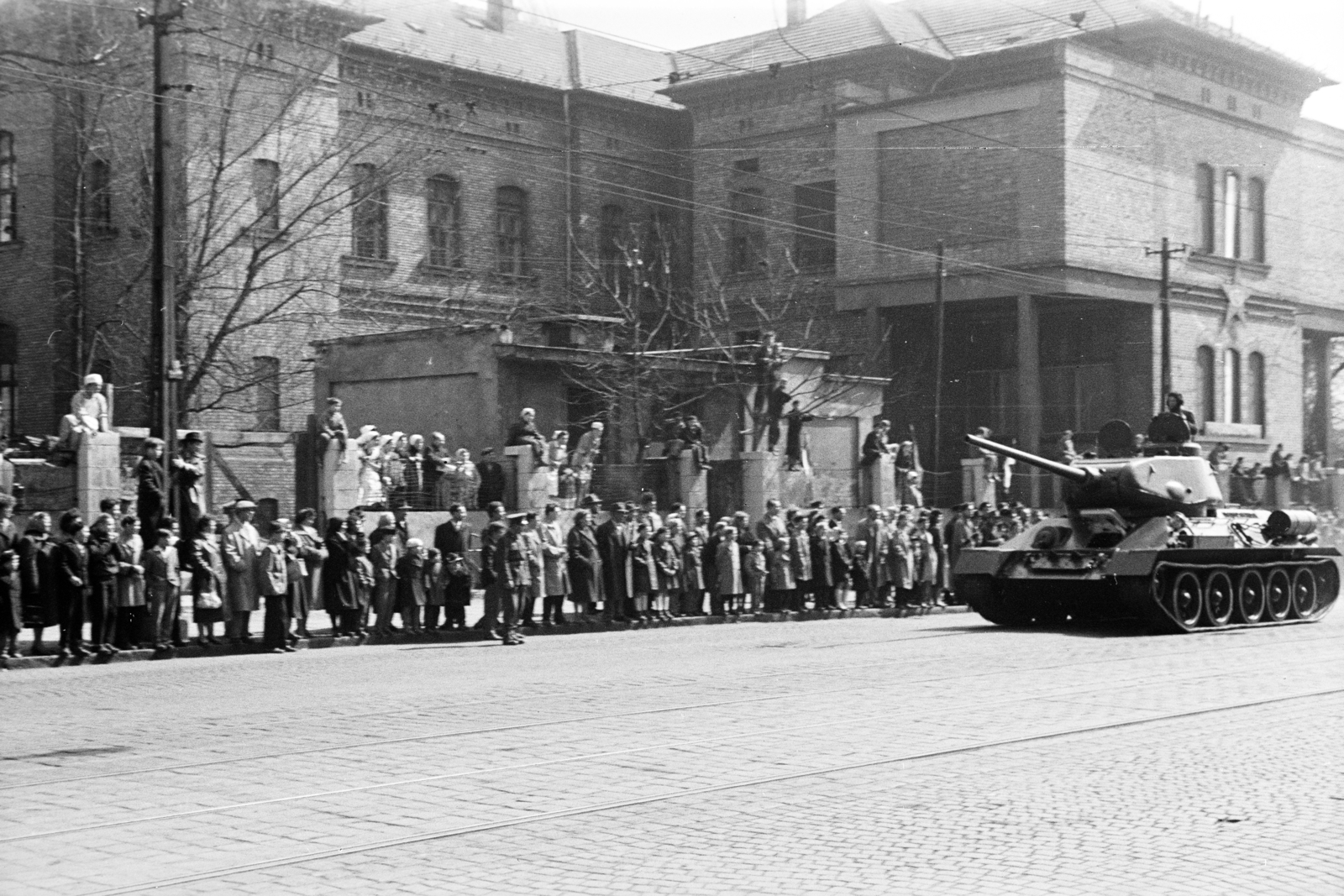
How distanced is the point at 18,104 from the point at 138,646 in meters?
22.0

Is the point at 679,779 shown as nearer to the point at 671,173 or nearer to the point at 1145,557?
the point at 1145,557

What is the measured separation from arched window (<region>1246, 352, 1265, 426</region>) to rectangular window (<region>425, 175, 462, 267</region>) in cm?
2189

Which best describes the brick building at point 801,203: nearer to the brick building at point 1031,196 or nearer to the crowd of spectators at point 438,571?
the brick building at point 1031,196

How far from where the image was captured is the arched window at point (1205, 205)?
4775 centimetres

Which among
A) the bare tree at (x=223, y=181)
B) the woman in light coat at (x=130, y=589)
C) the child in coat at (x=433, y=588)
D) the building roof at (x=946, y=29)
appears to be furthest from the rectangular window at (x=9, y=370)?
the woman in light coat at (x=130, y=589)

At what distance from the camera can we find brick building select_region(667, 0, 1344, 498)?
4412cm

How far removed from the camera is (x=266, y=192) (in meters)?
34.8

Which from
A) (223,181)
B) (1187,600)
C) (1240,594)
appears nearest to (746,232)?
(223,181)

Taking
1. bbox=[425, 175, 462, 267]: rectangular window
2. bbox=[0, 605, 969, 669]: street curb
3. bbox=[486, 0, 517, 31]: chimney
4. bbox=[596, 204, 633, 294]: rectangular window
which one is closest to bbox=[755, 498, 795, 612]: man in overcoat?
bbox=[0, 605, 969, 669]: street curb

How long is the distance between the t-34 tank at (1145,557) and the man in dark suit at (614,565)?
413 cm

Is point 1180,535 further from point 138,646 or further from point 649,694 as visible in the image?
point 138,646

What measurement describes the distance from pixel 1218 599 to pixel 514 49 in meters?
32.2

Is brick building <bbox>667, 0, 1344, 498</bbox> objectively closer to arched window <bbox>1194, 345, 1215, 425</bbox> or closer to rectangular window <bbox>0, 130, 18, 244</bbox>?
arched window <bbox>1194, 345, 1215, 425</bbox>

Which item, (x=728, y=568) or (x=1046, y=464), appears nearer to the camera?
(x=1046, y=464)
